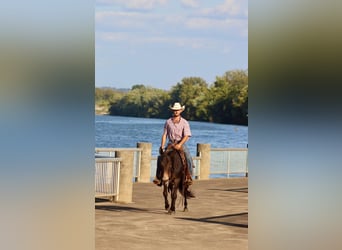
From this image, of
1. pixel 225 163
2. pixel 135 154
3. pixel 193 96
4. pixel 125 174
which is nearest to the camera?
pixel 125 174

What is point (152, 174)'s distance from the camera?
57.6 feet

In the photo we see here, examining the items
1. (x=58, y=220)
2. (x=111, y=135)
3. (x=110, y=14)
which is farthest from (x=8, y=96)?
(x=110, y=14)

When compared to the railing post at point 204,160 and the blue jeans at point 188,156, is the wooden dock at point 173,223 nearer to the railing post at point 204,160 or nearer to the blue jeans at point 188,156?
the blue jeans at point 188,156

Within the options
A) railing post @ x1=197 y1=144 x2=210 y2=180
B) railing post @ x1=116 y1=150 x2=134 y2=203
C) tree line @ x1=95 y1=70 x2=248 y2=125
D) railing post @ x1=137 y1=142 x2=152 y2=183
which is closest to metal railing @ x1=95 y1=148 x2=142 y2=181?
railing post @ x1=137 y1=142 x2=152 y2=183

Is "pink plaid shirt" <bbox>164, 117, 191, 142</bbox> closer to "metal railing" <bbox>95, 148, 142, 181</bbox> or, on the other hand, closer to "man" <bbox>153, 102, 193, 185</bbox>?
"man" <bbox>153, 102, 193, 185</bbox>

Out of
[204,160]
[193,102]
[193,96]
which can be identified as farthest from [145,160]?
[193,96]

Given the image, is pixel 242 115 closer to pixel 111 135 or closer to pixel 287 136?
pixel 111 135

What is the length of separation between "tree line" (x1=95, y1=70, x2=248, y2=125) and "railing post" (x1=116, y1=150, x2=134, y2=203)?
20.6 metres

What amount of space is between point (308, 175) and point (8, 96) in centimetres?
135

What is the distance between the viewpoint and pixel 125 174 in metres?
13.2

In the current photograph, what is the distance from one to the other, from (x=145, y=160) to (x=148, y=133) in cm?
2432

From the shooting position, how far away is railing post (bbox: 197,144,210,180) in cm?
1814

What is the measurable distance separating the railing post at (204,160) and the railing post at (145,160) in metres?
1.45

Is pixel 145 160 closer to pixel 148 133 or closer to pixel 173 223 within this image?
pixel 173 223
